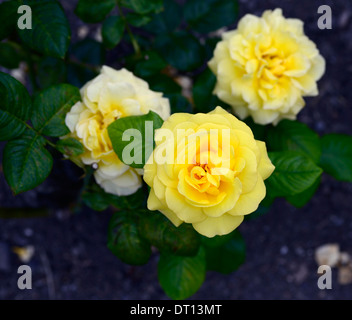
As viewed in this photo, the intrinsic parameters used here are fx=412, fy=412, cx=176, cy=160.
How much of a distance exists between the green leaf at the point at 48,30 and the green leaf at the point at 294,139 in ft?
2.02

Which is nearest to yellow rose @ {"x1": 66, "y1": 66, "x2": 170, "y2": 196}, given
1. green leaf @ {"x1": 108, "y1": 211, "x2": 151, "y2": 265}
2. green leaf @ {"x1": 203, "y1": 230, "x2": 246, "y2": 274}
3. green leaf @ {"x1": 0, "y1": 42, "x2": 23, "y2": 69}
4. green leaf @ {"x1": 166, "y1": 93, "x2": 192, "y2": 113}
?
green leaf @ {"x1": 108, "y1": 211, "x2": 151, "y2": 265}

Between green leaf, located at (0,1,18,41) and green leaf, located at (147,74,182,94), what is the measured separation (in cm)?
39

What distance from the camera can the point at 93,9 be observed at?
0.97 m

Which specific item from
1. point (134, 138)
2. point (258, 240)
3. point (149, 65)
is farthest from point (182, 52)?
point (258, 240)

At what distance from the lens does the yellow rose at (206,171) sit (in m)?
0.67

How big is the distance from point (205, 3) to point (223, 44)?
0.24 meters

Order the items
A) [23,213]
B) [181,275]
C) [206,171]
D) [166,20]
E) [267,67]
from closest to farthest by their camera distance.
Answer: [206,171]
[267,67]
[181,275]
[166,20]
[23,213]

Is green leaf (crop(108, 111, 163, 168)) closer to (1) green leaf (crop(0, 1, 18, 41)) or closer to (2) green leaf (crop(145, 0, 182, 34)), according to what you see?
(1) green leaf (crop(0, 1, 18, 41))

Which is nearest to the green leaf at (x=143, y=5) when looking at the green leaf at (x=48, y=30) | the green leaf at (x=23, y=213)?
the green leaf at (x=48, y=30)

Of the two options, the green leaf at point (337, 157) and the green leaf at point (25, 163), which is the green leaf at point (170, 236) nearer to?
the green leaf at point (25, 163)

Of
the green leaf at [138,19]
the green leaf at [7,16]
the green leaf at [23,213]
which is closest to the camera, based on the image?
the green leaf at [7,16]

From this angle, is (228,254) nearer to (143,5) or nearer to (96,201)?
(96,201)

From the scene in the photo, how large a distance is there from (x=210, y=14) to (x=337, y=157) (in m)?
0.57

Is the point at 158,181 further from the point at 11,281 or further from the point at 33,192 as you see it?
the point at 11,281
